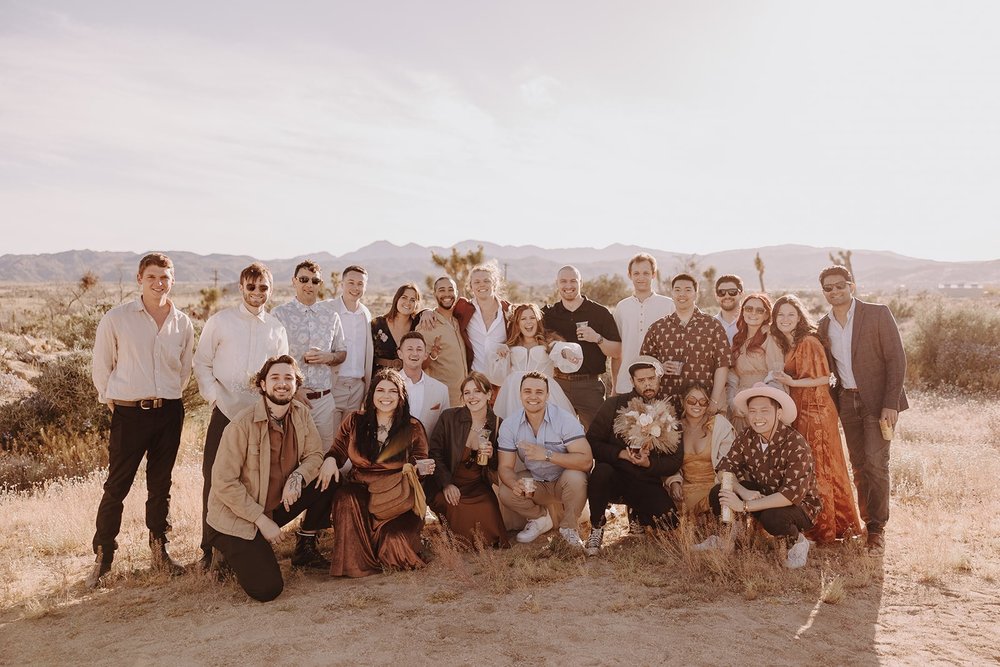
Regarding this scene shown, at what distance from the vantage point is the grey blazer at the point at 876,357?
5598mm

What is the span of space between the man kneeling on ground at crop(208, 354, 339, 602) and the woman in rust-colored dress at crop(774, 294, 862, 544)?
3.88 meters

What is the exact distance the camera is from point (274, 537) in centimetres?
494

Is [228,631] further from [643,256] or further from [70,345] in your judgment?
[70,345]

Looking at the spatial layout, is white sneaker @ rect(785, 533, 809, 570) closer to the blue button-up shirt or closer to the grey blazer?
the grey blazer

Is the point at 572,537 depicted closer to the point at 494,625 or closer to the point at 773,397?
the point at 494,625

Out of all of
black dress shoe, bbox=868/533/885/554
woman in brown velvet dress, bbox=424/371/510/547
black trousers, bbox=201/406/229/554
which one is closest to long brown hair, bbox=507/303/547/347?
woman in brown velvet dress, bbox=424/371/510/547

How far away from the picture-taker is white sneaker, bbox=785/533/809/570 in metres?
5.09

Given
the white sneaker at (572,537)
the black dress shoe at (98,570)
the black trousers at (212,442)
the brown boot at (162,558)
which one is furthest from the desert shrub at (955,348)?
the black dress shoe at (98,570)

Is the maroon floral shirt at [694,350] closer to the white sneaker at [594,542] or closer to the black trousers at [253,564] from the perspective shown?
the white sneaker at [594,542]

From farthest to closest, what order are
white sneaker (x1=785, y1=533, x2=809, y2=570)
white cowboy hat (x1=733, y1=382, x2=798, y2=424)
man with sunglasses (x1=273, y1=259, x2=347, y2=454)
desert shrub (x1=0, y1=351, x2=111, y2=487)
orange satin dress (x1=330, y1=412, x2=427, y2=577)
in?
desert shrub (x1=0, y1=351, x2=111, y2=487)
man with sunglasses (x1=273, y1=259, x2=347, y2=454)
orange satin dress (x1=330, y1=412, x2=427, y2=577)
white cowboy hat (x1=733, y1=382, x2=798, y2=424)
white sneaker (x1=785, y1=533, x2=809, y2=570)

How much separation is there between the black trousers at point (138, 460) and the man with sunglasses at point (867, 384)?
5.36m

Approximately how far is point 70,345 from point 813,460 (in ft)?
45.8

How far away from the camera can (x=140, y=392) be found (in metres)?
5.11

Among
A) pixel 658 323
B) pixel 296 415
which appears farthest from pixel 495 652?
pixel 658 323
